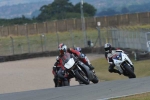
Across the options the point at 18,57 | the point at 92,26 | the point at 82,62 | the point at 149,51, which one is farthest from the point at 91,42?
the point at 92,26

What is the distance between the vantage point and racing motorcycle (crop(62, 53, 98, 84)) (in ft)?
56.3

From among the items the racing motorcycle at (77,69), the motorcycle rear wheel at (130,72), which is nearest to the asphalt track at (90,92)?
the racing motorcycle at (77,69)

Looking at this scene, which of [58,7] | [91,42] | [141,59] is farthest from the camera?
[58,7]

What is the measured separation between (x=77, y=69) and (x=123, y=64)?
2.80 metres

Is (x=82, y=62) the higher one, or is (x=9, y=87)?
(x=82, y=62)

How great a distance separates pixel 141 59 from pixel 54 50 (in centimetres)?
1528

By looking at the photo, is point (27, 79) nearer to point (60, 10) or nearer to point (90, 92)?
point (90, 92)

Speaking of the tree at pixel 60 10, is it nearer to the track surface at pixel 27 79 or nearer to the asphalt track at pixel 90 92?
the track surface at pixel 27 79

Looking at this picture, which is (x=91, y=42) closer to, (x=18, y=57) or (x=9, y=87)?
(x=18, y=57)

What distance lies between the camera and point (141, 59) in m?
32.6

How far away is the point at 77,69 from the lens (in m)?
17.3

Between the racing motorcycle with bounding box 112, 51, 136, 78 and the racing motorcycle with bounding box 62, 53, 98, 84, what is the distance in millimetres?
2142

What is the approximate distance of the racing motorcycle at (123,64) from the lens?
19406 millimetres

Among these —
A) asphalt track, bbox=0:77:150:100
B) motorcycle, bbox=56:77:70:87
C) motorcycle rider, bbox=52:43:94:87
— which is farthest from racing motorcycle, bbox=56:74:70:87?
asphalt track, bbox=0:77:150:100
